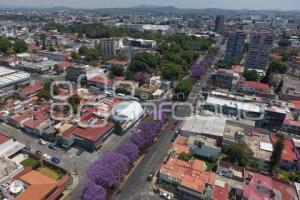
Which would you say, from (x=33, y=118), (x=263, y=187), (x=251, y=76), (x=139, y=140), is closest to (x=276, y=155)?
(x=263, y=187)

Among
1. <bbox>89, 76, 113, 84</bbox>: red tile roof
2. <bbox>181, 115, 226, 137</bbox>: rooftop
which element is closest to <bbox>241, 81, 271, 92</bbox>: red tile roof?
<bbox>181, 115, 226, 137</bbox>: rooftop

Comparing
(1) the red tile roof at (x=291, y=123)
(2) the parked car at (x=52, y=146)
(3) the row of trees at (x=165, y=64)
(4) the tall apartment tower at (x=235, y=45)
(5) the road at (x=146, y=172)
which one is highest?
(4) the tall apartment tower at (x=235, y=45)

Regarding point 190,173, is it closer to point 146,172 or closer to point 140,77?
point 146,172

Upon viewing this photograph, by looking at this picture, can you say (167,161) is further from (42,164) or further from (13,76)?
(13,76)

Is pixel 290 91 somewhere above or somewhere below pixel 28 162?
above

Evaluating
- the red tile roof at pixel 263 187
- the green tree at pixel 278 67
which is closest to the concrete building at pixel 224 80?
the green tree at pixel 278 67

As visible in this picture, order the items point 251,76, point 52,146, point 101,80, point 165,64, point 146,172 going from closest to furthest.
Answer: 1. point 146,172
2. point 52,146
3. point 101,80
4. point 251,76
5. point 165,64

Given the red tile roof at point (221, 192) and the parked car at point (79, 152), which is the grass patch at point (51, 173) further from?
the red tile roof at point (221, 192)
